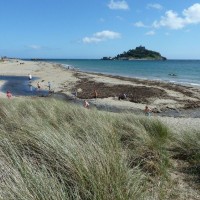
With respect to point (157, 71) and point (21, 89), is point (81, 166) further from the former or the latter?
point (157, 71)

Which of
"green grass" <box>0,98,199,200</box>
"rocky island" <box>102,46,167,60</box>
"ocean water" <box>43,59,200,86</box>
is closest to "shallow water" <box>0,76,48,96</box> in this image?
"ocean water" <box>43,59,200,86</box>

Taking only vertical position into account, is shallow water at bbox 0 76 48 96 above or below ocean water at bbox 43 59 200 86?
above

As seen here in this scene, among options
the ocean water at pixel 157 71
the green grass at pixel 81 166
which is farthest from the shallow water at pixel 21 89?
the green grass at pixel 81 166

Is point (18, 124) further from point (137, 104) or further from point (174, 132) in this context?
point (137, 104)

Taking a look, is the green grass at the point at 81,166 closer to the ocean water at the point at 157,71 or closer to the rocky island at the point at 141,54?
the ocean water at the point at 157,71

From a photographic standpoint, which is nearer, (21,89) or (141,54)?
(21,89)

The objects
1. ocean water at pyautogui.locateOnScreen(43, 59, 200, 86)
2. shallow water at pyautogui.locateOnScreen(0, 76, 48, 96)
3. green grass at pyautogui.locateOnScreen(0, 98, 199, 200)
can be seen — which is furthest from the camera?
ocean water at pyautogui.locateOnScreen(43, 59, 200, 86)

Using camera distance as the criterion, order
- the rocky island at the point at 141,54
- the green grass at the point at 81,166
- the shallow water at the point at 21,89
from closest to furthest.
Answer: the green grass at the point at 81,166, the shallow water at the point at 21,89, the rocky island at the point at 141,54

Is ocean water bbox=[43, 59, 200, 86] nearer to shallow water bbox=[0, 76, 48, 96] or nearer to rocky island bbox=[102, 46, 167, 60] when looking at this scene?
shallow water bbox=[0, 76, 48, 96]

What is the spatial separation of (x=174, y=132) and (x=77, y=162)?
3.72m

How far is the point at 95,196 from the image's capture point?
3.32 meters

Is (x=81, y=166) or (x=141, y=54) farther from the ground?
(x=81, y=166)

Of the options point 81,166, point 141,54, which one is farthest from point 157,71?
point 141,54

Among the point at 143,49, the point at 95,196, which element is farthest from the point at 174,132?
the point at 143,49
